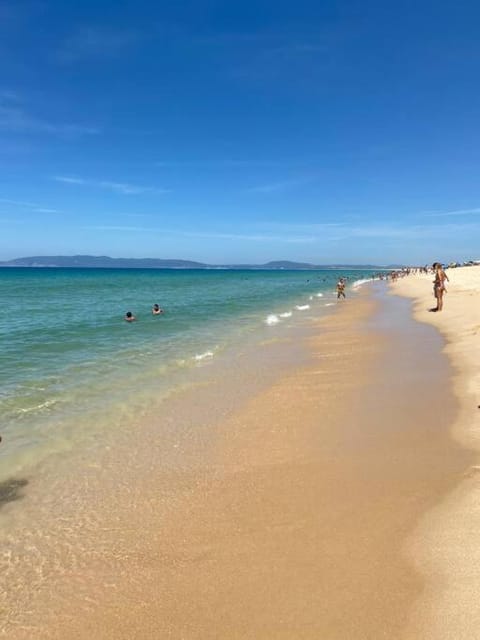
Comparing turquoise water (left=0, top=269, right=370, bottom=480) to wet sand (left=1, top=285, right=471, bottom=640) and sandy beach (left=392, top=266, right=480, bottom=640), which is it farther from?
sandy beach (left=392, top=266, right=480, bottom=640)

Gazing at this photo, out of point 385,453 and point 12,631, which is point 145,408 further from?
point 12,631

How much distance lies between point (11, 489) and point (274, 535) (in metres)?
3.90

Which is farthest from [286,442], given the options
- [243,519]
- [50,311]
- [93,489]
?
[50,311]

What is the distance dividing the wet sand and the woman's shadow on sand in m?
1.30

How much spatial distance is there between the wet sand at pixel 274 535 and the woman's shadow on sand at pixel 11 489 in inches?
51.2

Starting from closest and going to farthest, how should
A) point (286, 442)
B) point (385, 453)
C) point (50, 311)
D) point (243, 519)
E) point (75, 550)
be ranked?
point (75, 550) < point (243, 519) < point (385, 453) < point (286, 442) < point (50, 311)

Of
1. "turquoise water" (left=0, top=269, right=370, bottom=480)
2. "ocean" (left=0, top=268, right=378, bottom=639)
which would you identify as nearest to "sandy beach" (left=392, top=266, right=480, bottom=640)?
"ocean" (left=0, top=268, right=378, bottom=639)

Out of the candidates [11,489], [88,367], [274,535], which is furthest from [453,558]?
[88,367]

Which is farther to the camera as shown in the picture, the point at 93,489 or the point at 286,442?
the point at 286,442

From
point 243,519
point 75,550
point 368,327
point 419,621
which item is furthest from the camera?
point 368,327

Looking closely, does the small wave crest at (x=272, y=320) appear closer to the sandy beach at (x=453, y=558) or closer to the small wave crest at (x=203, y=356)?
the small wave crest at (x=203, y=356)

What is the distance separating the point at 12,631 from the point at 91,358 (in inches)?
505

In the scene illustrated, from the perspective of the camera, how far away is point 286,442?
7.92 meters

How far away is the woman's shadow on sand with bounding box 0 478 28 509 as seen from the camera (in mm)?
6209
